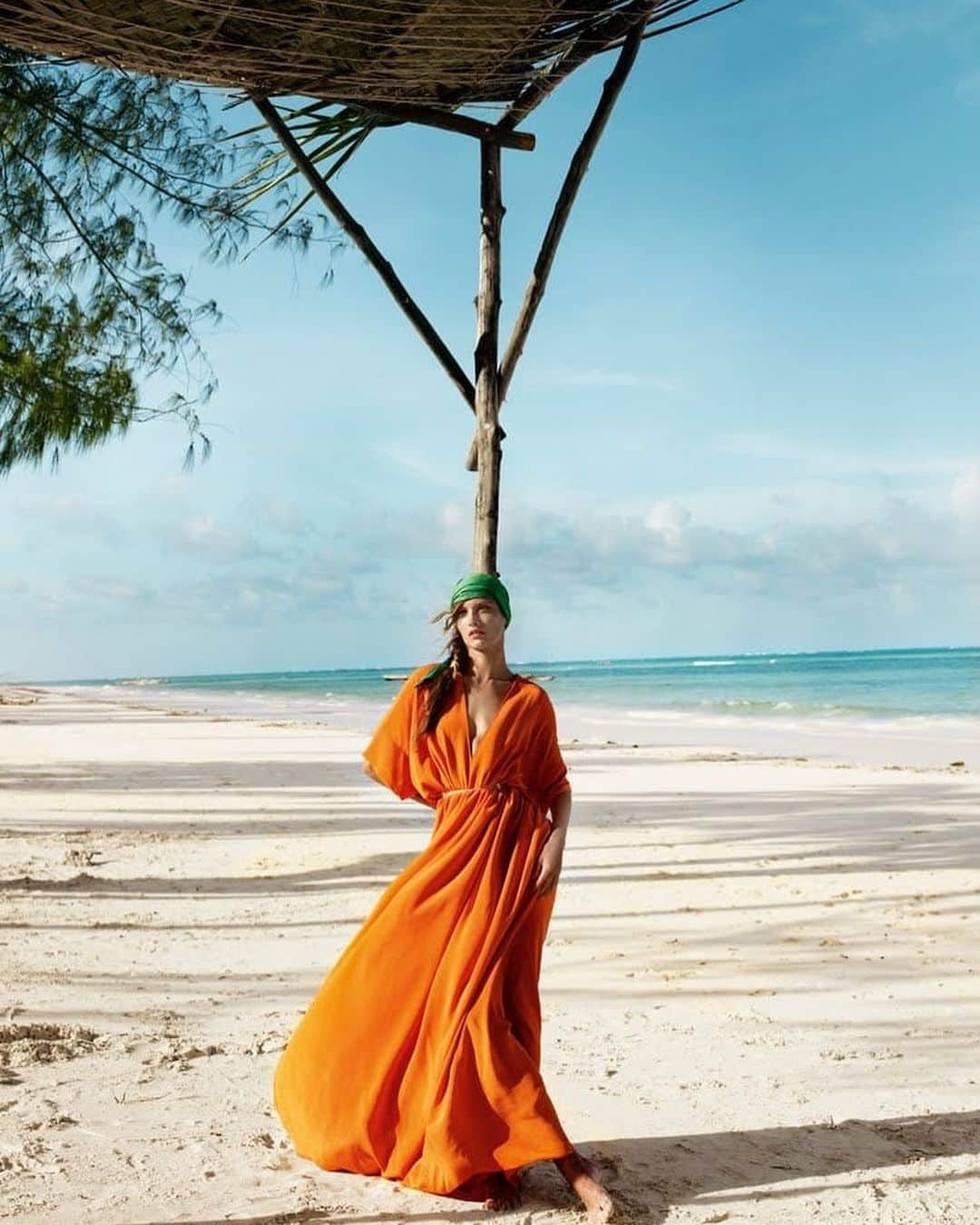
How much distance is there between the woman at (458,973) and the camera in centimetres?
250

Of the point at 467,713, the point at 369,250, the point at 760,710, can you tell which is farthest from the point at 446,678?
the point at 760,710

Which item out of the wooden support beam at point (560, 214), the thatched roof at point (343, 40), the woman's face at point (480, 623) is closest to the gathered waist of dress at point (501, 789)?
the woman's face at point (480, 623)

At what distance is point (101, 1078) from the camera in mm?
3229

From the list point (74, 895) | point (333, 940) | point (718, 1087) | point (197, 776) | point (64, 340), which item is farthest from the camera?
point (197, 776)

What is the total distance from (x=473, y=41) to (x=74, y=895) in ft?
13.7

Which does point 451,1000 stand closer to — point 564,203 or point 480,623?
point 480,623

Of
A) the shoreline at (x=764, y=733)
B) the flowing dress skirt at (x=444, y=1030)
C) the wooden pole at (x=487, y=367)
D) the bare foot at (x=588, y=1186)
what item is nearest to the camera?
the bare foot at (x=588, y=1186)

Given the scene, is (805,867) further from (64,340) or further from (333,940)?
(64,340)

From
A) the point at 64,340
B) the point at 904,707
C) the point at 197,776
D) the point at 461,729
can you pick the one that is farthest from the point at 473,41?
the point at 904,707

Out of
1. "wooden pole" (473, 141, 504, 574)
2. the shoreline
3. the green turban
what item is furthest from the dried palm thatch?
the shoreline

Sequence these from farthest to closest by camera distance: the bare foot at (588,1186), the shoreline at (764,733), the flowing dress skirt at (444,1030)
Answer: the shoreline at (764,733) → the flowing dress skirt at (444,1030) → the bare foot at (588,1186)

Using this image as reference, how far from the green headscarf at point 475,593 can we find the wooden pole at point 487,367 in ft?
3.15

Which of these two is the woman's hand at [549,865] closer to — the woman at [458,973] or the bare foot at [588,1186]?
the woman at [458,973]

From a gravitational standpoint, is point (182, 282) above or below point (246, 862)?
above
